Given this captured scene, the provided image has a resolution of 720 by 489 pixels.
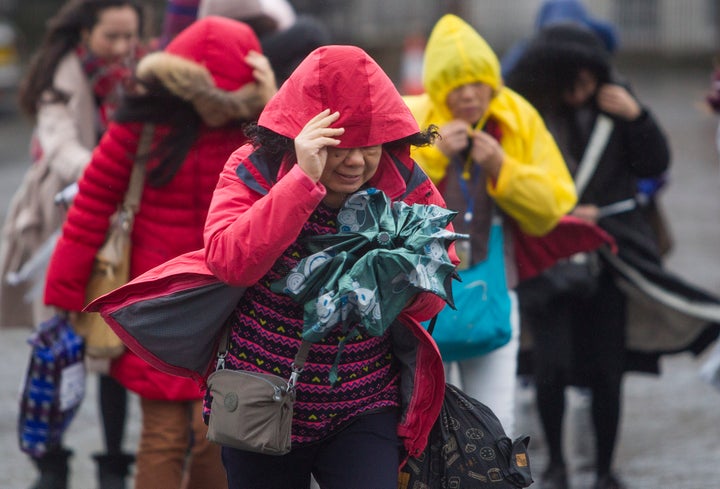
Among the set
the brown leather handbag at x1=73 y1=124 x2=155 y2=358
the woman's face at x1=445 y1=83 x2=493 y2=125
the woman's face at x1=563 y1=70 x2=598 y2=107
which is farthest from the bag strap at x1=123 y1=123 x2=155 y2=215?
the woman's face at x1=563 y1=70 x2=598 y2=107

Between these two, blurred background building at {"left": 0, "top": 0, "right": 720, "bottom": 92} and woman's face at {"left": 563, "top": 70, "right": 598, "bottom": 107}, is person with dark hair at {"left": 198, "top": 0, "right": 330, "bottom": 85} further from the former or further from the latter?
blurred background building at {"left": 0, "top": 0, "right": 720, "bottom": 92}

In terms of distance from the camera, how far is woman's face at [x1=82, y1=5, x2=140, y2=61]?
5.69 metres

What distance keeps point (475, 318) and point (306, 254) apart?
4.06ft

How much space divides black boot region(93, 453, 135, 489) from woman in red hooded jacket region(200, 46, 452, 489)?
6.35ft

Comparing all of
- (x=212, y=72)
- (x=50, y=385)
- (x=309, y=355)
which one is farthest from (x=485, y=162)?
(x=50, y=385)

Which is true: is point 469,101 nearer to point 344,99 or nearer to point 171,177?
Result: point 171,177

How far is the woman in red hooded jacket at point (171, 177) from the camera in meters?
4.40

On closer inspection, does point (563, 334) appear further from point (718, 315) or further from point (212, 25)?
point (212, 25)

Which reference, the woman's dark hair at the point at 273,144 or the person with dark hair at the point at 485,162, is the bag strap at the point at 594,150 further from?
the woman's dark hair at the point at 273,144

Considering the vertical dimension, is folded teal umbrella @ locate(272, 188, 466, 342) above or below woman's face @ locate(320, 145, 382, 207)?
below

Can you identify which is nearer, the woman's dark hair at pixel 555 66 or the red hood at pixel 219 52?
the red hood at pixel 219 52

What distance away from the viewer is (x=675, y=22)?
27578 mm

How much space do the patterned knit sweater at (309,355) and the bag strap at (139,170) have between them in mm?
1288

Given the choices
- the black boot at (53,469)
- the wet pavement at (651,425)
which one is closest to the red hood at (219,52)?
the black boot at (53,469)
